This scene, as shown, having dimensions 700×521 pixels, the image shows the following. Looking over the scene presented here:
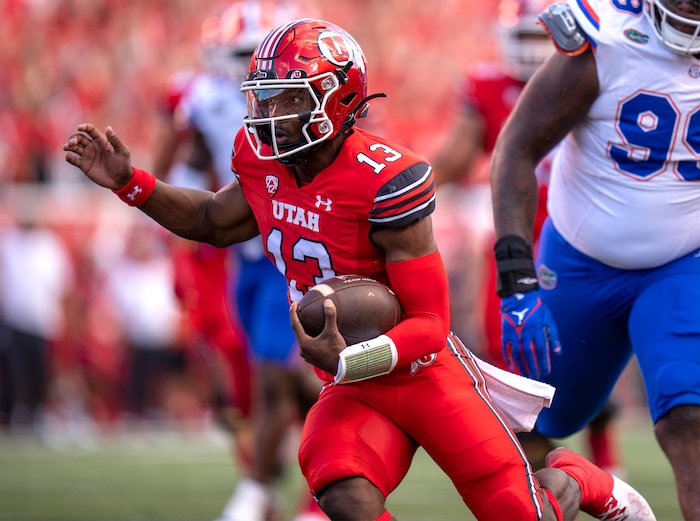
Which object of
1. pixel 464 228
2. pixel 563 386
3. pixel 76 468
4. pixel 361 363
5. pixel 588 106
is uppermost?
pixel 588 106

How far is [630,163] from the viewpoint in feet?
12.6

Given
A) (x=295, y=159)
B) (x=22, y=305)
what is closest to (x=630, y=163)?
(x=295, y=159)

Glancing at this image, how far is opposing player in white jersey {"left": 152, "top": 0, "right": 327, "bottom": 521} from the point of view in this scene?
5.61 meters

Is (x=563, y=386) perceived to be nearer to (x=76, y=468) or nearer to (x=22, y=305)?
(x=76, y=468)

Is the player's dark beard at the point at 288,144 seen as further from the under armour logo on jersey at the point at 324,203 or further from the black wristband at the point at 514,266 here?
the black wristband at the point at 514,266

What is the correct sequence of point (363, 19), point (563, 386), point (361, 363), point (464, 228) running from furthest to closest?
1. point (363, 19)
2. point (464, 228)
3. point (563, 386)
4. point (361, 363)

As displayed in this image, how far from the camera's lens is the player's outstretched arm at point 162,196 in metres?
3.61

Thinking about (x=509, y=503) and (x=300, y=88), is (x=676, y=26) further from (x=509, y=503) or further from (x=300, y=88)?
(x=509, y=503)

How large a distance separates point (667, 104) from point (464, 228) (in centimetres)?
894

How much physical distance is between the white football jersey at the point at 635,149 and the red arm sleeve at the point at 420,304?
71 centimetres

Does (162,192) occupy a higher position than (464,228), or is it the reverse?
(162,192)

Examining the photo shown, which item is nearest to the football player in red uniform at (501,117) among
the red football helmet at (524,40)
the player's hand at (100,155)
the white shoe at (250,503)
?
the red football helmet at (524,40)

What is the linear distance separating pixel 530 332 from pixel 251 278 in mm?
2564

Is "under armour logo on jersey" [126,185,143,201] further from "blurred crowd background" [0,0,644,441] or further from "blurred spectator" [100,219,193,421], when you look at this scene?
"blurred spectator" [100,219,193,421]
